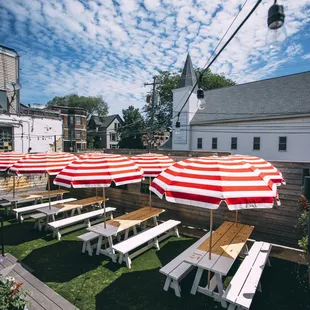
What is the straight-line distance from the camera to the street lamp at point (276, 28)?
93.4 inches

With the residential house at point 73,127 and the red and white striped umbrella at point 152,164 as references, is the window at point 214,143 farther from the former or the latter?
the residential house at point 73,127

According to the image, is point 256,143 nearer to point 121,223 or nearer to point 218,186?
point 121,223

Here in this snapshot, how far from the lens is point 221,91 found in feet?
100

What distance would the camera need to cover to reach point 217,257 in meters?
4.20

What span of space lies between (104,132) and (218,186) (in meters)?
57.2

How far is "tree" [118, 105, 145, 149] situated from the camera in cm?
4428

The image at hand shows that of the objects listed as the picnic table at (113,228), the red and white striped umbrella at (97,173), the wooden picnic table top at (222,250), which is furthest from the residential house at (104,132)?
the wooden picnic table top at (222,250)

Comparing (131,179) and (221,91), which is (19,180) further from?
(221,91)

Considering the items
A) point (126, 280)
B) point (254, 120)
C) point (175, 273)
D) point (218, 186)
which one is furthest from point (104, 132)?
point (218, 186)

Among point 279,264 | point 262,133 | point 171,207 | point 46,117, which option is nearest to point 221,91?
point 262,133

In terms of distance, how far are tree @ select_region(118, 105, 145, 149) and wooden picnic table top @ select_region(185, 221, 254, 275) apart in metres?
38.8

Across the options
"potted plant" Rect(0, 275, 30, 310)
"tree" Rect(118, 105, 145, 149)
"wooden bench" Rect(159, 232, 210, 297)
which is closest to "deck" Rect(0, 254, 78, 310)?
"potted plant" Rect(0, 275, 30, 310)

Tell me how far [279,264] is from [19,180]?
12.8 metres

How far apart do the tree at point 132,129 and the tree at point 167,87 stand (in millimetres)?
2086
